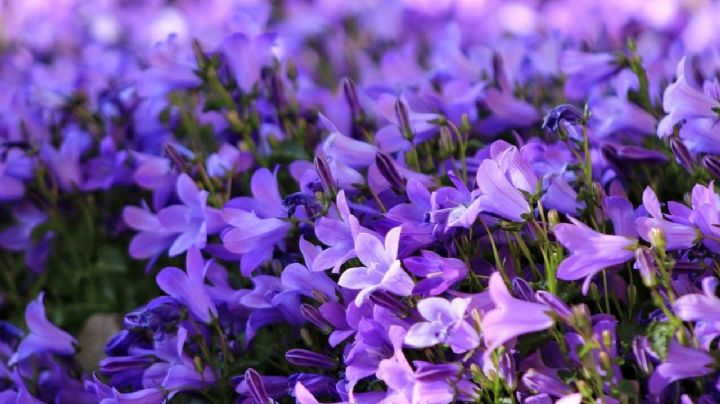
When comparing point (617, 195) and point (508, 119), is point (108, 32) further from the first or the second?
point (617, 195)

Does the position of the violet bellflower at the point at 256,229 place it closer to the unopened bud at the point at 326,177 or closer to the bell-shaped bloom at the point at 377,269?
the unopened bud at the point at 326,177

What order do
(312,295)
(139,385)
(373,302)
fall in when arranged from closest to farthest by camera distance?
(373,302) → (312,295) → (139,385)

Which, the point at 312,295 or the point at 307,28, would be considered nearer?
the point at 312,295

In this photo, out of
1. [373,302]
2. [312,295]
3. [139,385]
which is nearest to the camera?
[373,302]

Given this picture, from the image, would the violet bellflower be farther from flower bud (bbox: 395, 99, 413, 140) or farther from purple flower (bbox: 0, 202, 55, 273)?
purple flower (bbox: 0, 202, 55, 273)

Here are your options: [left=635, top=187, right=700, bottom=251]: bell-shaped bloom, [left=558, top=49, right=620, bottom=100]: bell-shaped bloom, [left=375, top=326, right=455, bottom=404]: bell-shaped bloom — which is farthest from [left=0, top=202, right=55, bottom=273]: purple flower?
[left=635, top=187, right=700, bottom=251]: bell-shaped bloom

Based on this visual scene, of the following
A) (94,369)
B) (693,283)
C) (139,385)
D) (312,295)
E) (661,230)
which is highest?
(661,230)

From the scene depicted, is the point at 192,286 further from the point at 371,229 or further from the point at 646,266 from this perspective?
the point at 646,266

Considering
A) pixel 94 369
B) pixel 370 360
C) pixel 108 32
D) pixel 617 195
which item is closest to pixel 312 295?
pixel 370 360
